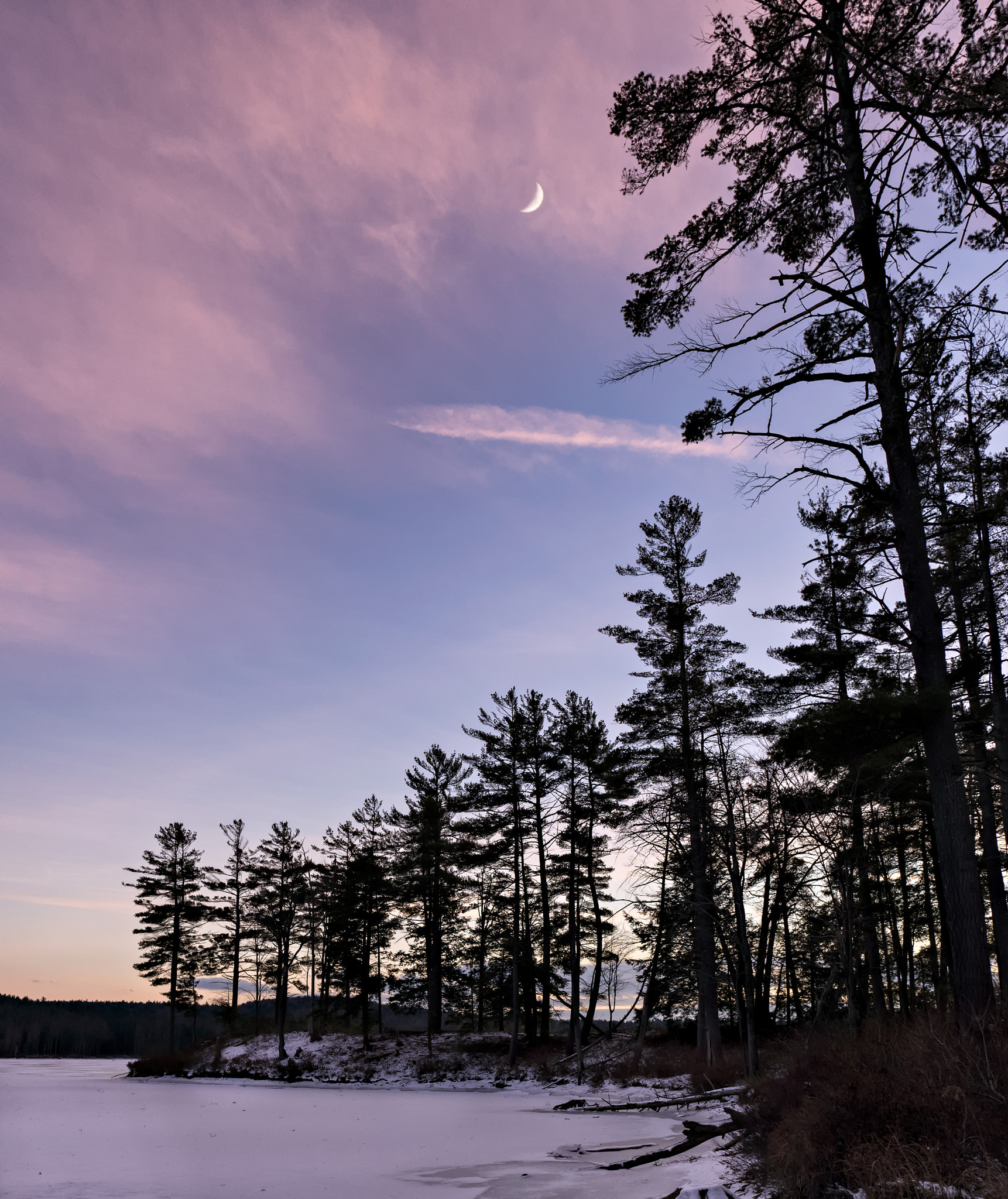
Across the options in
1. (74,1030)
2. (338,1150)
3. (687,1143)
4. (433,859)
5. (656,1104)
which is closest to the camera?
(687,1143)

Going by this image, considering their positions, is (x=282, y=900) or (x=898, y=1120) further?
(x=282, y=900)

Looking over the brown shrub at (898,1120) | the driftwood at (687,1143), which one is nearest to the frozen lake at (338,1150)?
the driftwood at (687,1143)

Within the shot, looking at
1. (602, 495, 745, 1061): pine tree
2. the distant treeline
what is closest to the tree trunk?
(602, 495, 745, 1061): pine tree

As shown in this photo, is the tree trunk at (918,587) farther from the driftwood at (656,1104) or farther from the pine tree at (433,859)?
the pine tree at (433,859)

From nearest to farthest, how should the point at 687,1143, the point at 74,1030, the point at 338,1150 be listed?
the point at 687,1143, the point at 338,1150, the point at 74,1030

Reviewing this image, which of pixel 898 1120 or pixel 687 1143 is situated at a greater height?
pixel 898 1120

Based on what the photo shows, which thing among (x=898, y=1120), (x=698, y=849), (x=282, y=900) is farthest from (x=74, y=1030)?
(x=898, y=1120)

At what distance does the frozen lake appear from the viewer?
1098 centimetres

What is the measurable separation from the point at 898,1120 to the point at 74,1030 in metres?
180

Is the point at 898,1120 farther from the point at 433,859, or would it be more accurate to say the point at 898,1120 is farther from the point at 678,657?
the point at 433,859

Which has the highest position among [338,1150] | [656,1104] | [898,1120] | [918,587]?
[918,587]

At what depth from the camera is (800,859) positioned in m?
24.4

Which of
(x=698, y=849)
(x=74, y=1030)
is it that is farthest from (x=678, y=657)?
(x=74, y=1030)

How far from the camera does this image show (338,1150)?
49.9 feet
